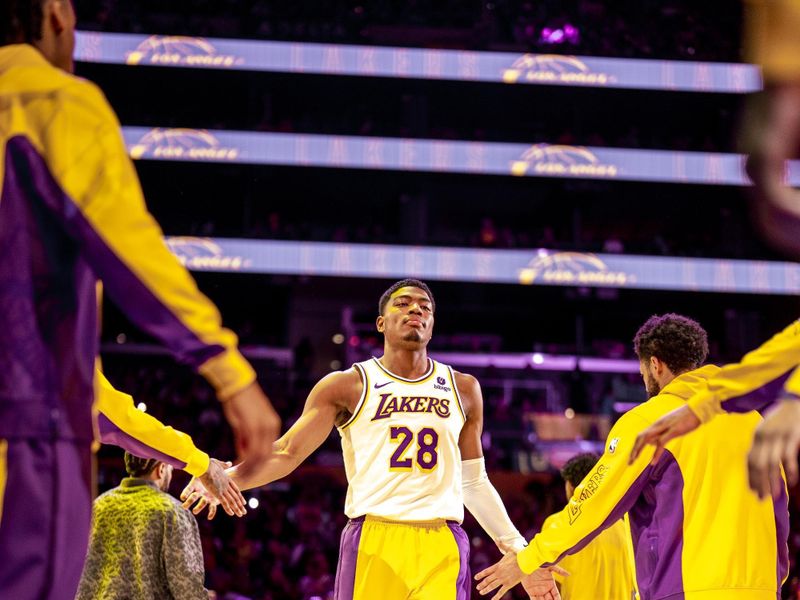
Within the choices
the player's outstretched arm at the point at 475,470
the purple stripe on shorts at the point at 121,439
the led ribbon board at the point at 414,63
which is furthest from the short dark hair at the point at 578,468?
the led ribbon board at the point at 414,63

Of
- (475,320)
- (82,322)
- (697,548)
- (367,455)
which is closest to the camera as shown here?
(82,322)

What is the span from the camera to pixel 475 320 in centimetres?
2417

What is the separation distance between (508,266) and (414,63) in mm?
4705

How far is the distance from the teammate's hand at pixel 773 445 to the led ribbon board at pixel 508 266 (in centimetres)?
1870

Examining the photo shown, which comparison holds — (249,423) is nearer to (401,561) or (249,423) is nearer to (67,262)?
(67,262)

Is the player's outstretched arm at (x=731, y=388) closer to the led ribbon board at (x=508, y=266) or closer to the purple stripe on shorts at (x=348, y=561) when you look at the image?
the purple stripe on shorts at (x=348, y=561)

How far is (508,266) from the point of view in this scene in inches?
838

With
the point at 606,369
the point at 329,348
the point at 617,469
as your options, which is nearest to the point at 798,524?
the point at 606,369

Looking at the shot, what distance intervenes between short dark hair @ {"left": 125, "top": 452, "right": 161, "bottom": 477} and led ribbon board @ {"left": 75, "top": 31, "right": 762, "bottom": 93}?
16822mm

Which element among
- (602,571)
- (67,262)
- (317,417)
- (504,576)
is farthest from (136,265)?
(602,571)

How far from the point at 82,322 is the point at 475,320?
21.8 meters

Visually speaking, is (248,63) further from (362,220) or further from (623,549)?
(623,549)

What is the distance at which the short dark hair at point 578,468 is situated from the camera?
6242 millimetres

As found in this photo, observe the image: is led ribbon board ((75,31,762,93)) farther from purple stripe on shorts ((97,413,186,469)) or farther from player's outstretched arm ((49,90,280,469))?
player's outstretched arm ((49,90,280,469))
